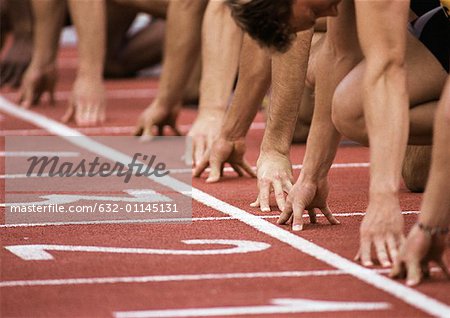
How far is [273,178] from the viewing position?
489cm

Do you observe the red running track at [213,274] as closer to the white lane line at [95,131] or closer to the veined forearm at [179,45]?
the veined forearm at [179,45]

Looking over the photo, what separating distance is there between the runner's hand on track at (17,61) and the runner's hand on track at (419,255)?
736cm

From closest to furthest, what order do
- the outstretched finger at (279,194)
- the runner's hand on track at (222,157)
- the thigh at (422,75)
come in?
the thigh at (422,75) → the outstretched finger at (279,194) → the runner's hand on track at (222,157)

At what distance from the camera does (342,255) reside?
394 centimetres

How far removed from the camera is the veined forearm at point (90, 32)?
815cm

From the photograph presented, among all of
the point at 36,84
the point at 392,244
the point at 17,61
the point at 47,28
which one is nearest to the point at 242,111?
the point at 392,244

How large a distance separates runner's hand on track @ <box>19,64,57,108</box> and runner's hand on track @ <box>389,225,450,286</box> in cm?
579

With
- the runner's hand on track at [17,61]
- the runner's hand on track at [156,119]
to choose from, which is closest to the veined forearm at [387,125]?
the runner's hand on track at [156,119]

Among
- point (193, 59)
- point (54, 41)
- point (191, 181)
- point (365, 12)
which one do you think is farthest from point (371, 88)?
point (54, 41)

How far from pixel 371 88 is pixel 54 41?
5.55 m

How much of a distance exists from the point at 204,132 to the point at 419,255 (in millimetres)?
2863

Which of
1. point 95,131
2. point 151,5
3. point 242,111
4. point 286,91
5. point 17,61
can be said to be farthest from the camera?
point 17,61

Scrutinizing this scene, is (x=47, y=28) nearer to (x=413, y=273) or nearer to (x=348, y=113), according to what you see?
(x=348, y=113)

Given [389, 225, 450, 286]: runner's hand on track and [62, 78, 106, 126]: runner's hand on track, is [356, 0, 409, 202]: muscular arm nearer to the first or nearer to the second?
[389, 225, 450, 286]: runner's hand on track
